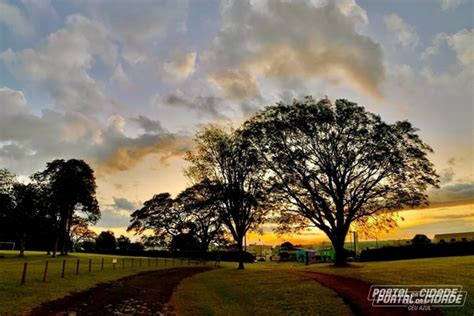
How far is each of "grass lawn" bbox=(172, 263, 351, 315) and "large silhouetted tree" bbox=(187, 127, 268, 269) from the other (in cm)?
2325

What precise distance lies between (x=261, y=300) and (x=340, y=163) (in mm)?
27133

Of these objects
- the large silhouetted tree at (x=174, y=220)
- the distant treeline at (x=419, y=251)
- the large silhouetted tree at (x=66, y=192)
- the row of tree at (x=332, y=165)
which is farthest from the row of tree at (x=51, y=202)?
the distant treeline at (x=419, y=251)

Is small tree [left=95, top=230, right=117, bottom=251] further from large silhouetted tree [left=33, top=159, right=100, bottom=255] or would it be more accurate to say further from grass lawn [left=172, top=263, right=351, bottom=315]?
grass lawn [left=172, top=263, right=351, bottom=315]

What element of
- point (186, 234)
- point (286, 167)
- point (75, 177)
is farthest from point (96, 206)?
point (286, 167)

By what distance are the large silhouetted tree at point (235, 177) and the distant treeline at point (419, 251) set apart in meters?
21.5

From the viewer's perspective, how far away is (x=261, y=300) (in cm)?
2175

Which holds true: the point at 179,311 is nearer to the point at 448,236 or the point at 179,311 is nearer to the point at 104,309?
the point at 104,309

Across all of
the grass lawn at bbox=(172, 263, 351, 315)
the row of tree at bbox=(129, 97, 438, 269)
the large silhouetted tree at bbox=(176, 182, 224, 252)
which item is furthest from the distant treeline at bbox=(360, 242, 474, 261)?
the grass lawn at bbox=(172, 263, 351, 315)

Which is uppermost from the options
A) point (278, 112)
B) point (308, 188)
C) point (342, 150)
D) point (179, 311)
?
point (278, 112)

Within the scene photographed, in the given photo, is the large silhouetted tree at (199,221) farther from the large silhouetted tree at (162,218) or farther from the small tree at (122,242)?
the small tree at (122,242)

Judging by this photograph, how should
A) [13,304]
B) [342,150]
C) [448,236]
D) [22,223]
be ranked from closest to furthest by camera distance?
[13,304]
[342,150]
[22,223]
[448,236]

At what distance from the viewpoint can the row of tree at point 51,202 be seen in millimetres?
64625

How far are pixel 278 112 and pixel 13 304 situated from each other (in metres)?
36.6

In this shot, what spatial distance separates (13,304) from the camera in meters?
18.1
